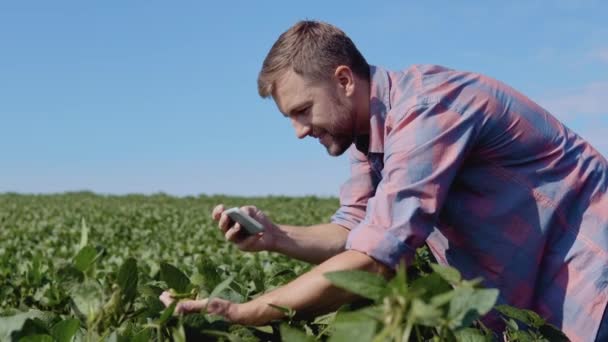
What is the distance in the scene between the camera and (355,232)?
7.22 feet

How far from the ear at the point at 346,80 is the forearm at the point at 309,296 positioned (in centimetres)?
70

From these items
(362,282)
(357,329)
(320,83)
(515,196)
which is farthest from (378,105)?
(357,329)

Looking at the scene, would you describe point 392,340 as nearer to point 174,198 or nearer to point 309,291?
point 309,291

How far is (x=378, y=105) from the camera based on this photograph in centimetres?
261

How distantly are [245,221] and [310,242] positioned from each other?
46cm

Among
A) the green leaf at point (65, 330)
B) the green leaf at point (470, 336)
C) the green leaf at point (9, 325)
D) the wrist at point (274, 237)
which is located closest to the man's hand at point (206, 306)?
the green leaf at point (65, 330)

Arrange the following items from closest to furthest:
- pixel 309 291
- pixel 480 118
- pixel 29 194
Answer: pixel 309 291
pixel 480 118
pixel 29 194

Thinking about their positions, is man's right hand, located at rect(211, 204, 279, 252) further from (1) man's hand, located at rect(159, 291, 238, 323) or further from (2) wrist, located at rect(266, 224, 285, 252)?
(1) man's hand, located at rect(159, 291, 238, 323)

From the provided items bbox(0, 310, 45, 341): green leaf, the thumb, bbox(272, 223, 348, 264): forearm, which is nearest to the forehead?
bbox(272, 223, 348, 264): forearm

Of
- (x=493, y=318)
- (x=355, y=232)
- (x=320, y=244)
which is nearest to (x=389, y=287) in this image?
(x=355, y=232)

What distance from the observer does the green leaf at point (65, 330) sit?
5.49ft

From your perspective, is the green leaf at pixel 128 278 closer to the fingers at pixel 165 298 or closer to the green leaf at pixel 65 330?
the green leaf at pixel 65 330

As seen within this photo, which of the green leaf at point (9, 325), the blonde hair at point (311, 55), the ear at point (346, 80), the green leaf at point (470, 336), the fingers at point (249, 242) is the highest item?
the blonde hair at point (311, 55)

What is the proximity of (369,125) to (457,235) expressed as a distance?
1.54 feet
